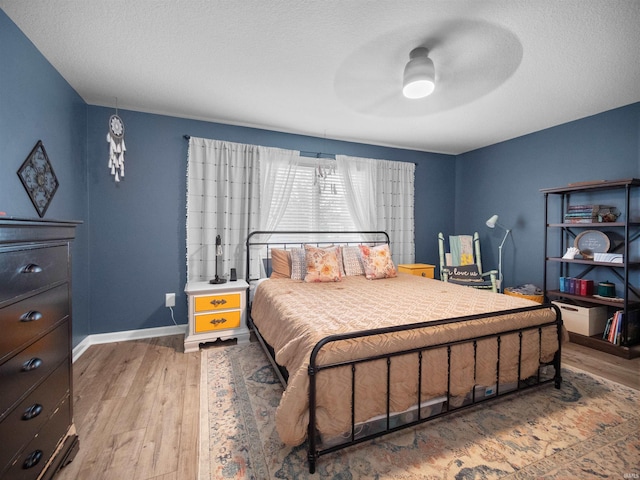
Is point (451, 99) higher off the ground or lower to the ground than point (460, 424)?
higher

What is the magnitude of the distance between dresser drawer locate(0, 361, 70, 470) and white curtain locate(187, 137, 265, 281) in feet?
6.57

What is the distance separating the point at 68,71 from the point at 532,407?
438cm

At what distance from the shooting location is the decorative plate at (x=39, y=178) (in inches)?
80.7

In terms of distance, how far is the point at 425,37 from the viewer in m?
1.97

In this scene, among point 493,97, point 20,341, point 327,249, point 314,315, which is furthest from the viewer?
point 327,249

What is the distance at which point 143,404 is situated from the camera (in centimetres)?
197

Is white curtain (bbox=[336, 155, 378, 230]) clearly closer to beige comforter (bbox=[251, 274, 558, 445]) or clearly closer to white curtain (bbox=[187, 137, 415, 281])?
white curtain (bbox=[187, 137, 415, 281])

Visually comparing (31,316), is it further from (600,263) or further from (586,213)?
(586,213)

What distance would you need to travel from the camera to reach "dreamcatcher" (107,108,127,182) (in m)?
2.79

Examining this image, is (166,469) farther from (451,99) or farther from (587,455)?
(451,99)

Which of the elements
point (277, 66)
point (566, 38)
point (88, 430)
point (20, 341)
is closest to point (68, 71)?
point (277, 66)

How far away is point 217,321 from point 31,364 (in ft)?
6.19

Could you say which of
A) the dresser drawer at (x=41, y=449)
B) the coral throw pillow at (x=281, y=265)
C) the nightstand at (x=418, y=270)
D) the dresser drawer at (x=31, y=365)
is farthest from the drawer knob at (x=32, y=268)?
the nightstand at (x=418, y=270)

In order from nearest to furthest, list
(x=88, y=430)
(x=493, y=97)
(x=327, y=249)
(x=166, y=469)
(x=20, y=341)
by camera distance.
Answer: (x=20, y=341)
(x=166, y=469)
(x=88, y=430)
(x=493, y=97)
(x=327, y=249)
